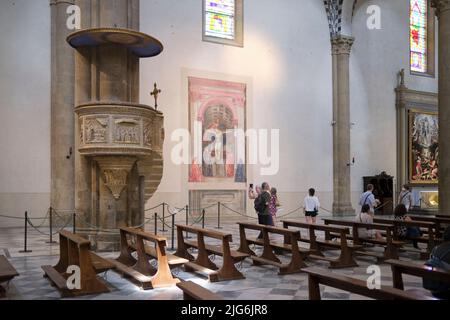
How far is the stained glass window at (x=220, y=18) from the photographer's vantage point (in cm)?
1762

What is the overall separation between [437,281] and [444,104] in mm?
8952

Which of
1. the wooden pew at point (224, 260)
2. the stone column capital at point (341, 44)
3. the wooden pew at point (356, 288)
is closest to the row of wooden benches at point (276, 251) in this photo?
the wooden pew at point (224, 260)

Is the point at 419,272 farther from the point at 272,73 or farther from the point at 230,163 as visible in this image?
the point at 272,73

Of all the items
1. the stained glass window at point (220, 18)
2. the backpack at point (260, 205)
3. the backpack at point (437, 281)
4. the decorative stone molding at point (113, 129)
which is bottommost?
the backpack at point (437, 281)

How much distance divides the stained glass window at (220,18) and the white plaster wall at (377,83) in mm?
6205

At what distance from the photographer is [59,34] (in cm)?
1471

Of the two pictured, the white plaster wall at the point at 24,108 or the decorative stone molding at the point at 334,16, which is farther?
the decorative stone molding at the point at 334,16

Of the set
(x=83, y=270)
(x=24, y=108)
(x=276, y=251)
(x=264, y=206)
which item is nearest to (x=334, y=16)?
(x=264, y=206)

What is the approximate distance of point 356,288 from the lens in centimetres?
372

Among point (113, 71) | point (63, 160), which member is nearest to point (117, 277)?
point (113, 71)

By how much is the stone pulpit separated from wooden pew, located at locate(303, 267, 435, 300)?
5483 millimetres

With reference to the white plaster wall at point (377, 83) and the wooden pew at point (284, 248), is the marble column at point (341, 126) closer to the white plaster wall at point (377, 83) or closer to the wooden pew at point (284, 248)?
the white plaster wall at point (377, 83)

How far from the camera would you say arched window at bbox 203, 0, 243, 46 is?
1756 cm

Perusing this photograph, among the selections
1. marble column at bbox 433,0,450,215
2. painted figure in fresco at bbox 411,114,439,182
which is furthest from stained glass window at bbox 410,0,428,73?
marble column at bbox 433,0,450,215
